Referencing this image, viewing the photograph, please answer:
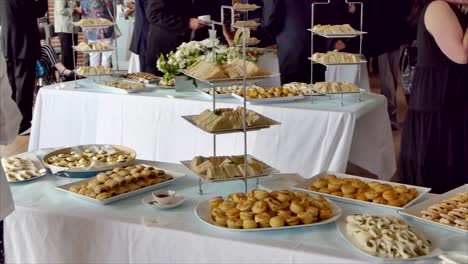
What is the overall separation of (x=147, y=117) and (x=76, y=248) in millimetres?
1601

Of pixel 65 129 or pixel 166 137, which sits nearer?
pixel 166 137

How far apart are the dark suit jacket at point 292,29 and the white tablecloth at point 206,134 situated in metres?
0.69

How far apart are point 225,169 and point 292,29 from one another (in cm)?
219

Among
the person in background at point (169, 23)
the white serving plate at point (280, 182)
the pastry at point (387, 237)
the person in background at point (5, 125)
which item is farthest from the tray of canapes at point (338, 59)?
the person in background at point (5, 125)

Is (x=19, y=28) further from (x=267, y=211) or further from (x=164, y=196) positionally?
(x=267, y=211)

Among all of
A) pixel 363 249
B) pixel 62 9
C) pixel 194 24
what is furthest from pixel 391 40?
pixel 363 249

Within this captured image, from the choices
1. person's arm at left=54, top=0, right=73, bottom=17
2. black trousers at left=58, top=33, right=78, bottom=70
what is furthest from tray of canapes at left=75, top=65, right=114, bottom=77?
black trousers at left=58, top=33, right=78, bottom=70

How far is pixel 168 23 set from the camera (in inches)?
148

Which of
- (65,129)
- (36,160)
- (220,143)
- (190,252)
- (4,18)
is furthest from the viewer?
(4,18)

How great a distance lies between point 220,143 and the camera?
3.00m

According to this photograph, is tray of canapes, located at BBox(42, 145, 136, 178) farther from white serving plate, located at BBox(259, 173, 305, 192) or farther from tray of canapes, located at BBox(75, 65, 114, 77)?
tray of canapes, located at BBox(75, 65, 114, 77)

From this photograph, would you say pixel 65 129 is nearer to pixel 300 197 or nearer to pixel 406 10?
pixel 300 197

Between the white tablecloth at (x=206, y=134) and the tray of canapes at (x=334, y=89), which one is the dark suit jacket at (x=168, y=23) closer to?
the white tablecloth at (x=206, y=134)

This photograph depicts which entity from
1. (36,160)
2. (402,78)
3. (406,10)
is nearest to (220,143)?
(36,160)
